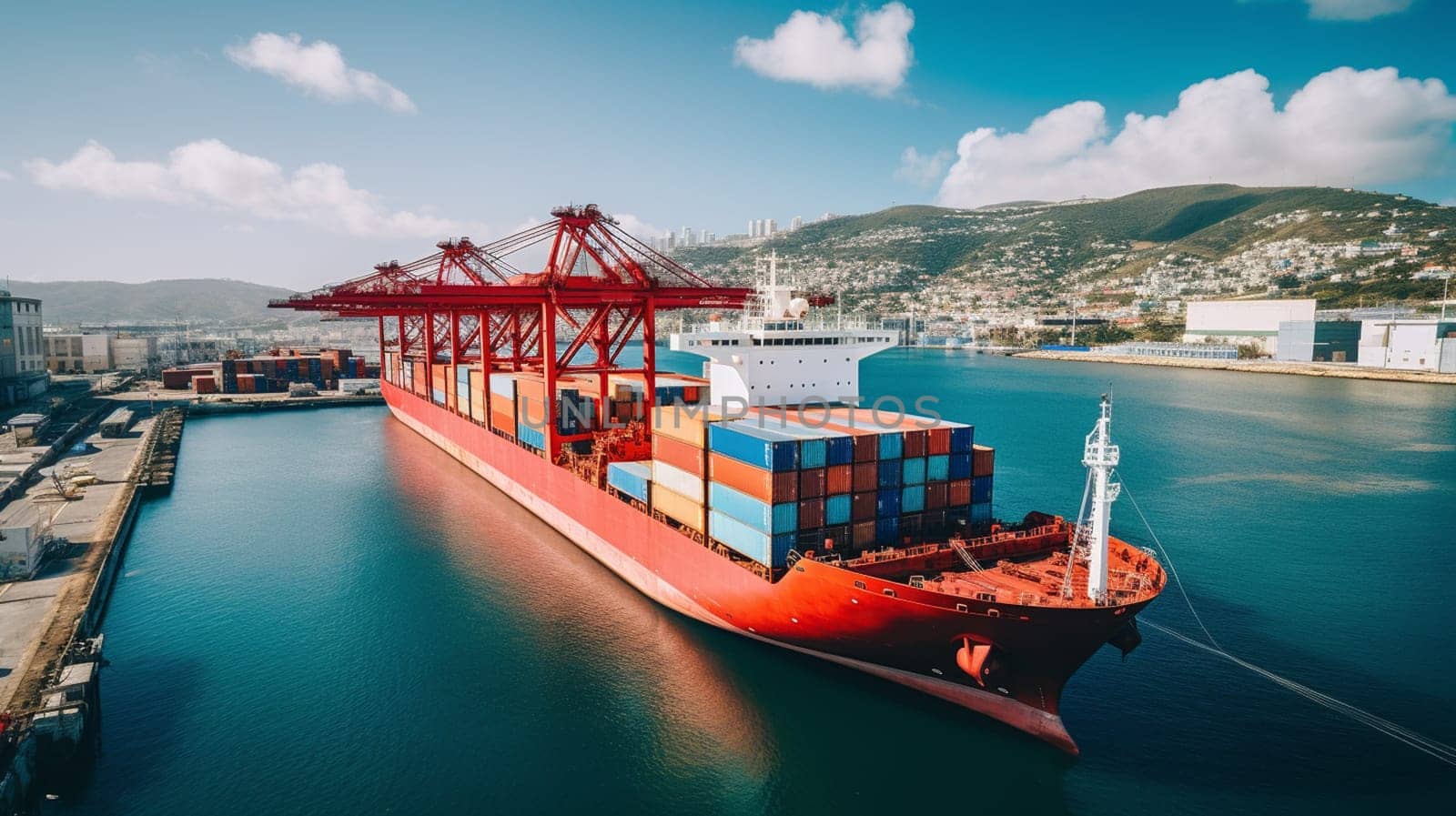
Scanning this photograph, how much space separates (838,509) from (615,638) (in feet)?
24.9

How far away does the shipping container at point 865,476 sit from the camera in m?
16.6

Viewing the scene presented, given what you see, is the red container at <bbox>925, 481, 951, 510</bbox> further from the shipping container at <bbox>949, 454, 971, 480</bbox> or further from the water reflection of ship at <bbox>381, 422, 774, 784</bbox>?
the water reflection of ship at <bbox>381, 422, 774, 784</bbox>

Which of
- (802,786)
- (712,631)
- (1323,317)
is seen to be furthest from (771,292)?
(1323,317)

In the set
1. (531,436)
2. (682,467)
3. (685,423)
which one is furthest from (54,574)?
(685,423)

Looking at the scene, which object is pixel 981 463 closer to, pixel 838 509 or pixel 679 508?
pixel 838 509

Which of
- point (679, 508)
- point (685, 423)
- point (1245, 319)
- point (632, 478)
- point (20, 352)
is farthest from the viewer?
point (1245, 319)

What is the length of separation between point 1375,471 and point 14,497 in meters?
67.8

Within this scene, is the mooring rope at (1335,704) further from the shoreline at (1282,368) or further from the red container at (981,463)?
the shoreline at (1282,368)

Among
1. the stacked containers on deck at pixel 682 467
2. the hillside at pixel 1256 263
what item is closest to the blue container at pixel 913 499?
the stacked containers on deck at pixel 682 467

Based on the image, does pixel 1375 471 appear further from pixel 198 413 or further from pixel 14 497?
pixel 198 413

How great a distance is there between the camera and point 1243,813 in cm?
1248

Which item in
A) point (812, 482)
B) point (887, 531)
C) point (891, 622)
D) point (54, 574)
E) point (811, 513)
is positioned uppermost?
point (812, 482)

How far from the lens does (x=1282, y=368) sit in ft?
313

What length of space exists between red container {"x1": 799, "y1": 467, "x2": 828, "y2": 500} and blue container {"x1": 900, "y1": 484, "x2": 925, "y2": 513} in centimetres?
230
